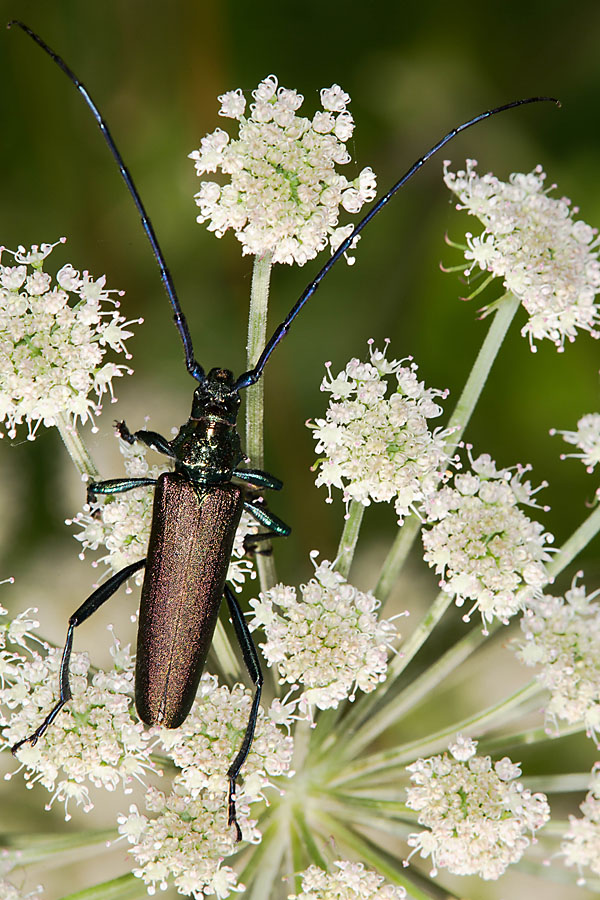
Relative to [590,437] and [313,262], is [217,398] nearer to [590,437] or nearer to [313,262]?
[313,262]

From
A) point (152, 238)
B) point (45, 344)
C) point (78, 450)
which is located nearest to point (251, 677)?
point (78, 450)

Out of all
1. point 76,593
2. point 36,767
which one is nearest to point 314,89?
point 76,593

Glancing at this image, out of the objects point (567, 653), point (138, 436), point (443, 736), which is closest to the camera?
point (567, 653)

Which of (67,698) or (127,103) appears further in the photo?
(127,103)

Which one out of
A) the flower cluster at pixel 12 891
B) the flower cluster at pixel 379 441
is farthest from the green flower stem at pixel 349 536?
the flower cluster at pixel 12 891

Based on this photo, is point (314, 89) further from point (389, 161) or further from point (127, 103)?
point (127, 103)

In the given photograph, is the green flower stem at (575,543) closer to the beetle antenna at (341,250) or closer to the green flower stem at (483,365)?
the green flower stem at (483,365)

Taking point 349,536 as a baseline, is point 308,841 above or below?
below
